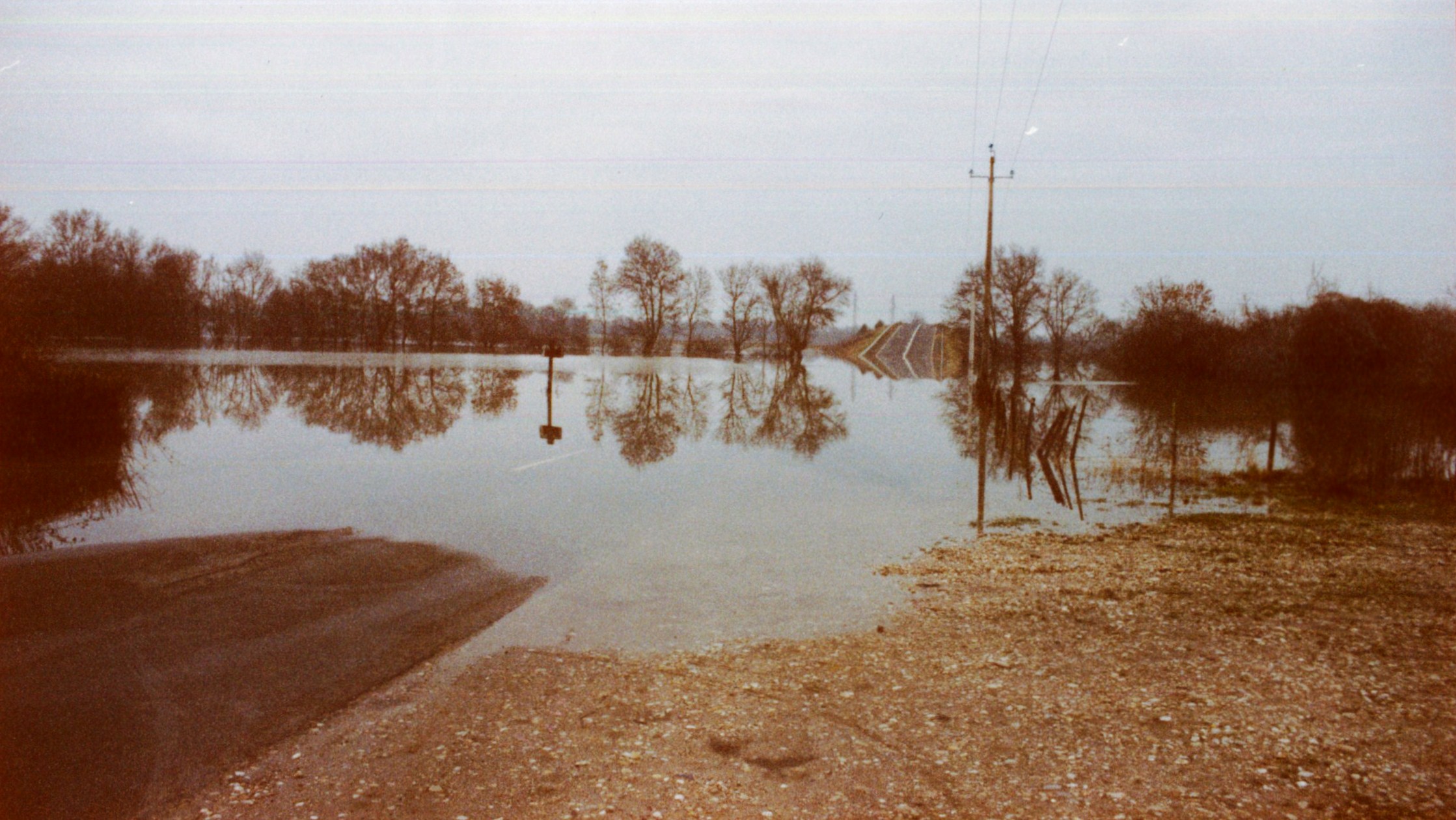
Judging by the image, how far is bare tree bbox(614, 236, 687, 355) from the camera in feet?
289

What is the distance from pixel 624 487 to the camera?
13.3 m

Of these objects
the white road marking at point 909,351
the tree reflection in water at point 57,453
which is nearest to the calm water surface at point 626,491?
the tree reflection in water at point 57,453

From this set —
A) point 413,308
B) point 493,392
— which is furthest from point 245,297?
point 493,392

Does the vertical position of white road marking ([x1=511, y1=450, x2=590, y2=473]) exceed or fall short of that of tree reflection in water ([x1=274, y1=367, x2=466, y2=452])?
it falls short

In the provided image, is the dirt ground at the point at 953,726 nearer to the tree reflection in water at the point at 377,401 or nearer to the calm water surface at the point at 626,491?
the calm water surface at the point at 626,491

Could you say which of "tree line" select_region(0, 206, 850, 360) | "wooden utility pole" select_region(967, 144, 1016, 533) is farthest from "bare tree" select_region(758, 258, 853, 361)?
"wooden utility pole" select_region(967, 144, 1016, 533)

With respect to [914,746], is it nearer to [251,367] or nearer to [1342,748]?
[1342,748]

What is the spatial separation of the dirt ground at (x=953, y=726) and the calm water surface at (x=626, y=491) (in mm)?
864

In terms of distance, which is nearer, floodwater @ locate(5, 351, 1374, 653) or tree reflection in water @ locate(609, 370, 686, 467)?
floodwater @ locate(5, 351, 1374, 653)

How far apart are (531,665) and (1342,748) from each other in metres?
4.62

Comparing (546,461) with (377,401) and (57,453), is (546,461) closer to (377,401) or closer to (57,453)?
(57,453)

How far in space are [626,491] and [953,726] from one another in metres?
8.66

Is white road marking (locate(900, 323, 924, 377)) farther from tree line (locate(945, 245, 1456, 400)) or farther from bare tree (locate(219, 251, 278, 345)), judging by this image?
bare tree (locate(219, 251, 278, 345))

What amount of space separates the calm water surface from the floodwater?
0.05 m
